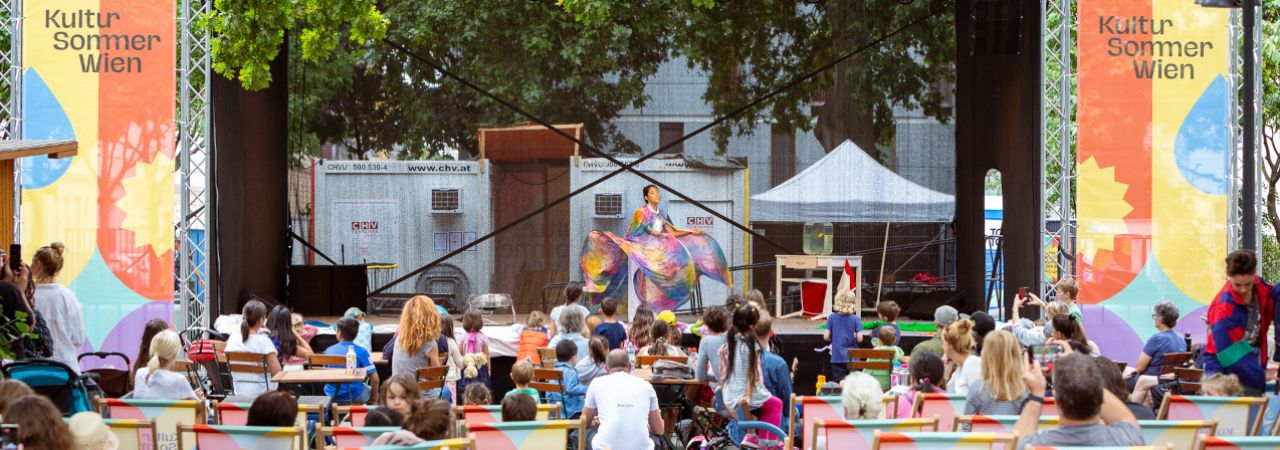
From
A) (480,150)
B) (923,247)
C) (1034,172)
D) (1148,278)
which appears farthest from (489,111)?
(1148,278)

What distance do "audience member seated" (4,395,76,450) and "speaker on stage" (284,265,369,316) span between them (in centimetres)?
1052

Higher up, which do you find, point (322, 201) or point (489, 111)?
point (489, 111)

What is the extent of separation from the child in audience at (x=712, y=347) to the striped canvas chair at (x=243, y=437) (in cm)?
322

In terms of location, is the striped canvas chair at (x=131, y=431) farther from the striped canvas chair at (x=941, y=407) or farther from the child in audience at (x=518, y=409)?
the striped canvas chair at (x=941, y=407)

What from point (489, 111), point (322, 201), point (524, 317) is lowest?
point (524, 317)

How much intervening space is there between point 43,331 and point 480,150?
885 cm

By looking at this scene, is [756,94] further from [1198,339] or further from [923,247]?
[1198,339]

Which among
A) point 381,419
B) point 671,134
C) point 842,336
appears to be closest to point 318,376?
point 381,419

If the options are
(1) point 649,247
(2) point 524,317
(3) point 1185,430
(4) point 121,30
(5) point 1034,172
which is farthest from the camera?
(2) point 524,317

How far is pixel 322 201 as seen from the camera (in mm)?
15039

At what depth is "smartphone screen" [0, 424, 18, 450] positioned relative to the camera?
12.4 ft

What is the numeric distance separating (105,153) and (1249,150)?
8685 millimetres

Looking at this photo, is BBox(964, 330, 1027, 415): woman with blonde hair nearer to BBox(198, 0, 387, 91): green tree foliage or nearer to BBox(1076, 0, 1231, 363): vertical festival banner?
BBox(1076, 0, 1231, 363): vertical festival banner

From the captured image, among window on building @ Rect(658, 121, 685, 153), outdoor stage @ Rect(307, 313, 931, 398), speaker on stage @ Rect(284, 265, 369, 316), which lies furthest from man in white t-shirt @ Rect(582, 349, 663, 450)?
window on building @ Rect(658, 121, 685, 153)
